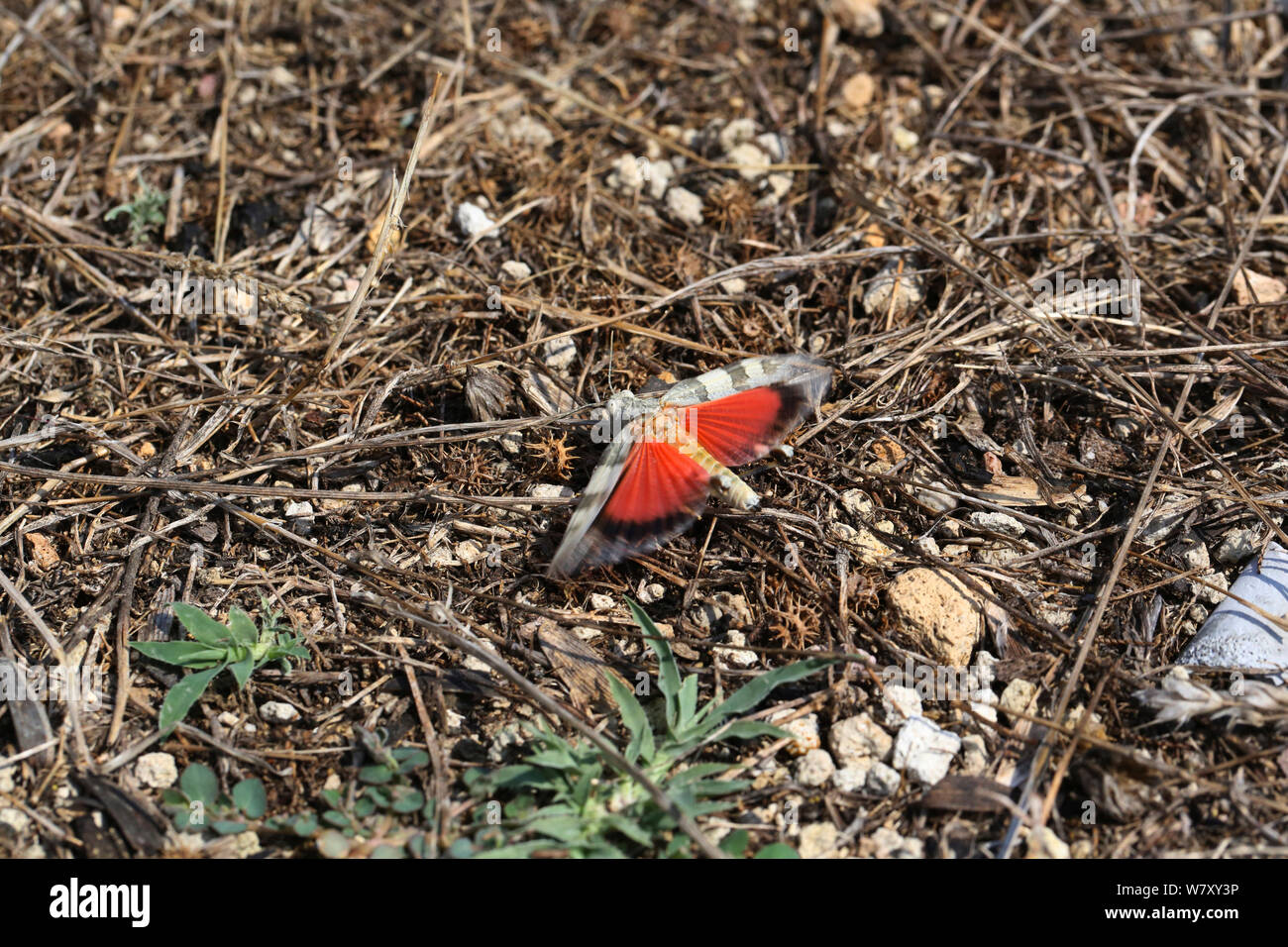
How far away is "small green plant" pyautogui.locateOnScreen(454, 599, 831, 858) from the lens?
82.1 inches

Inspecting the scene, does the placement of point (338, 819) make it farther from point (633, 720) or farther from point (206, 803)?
point (633, 720)

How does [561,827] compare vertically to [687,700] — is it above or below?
below

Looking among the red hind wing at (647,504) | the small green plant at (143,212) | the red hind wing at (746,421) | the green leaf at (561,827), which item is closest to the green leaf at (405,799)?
the green leaf at (561,827)

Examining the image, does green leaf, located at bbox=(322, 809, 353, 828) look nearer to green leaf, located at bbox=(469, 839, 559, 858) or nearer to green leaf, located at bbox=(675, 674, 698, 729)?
green leaf, located at bbox=(469, 839, 559, 858)

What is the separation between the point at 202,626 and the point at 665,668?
3.87 feet

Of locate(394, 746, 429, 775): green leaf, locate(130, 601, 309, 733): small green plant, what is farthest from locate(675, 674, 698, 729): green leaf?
locate(130, 601, 309, 733): small green plant

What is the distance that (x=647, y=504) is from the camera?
2.55m

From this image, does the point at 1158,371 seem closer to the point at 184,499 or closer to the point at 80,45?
the point at 184,499

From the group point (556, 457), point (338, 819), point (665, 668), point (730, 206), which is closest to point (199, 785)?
point (338, 819)

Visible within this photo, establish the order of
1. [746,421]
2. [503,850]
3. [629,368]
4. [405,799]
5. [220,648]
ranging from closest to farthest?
[503,850], [405,799], [220,648], [746,421], [629,368]

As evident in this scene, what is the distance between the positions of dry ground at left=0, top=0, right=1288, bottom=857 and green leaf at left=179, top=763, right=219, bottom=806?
0.07m

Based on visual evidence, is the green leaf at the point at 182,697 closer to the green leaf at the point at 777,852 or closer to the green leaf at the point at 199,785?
the green leaf at the point at 199,785

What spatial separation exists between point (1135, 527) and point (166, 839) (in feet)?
8.52

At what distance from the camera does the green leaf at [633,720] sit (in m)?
2.22
